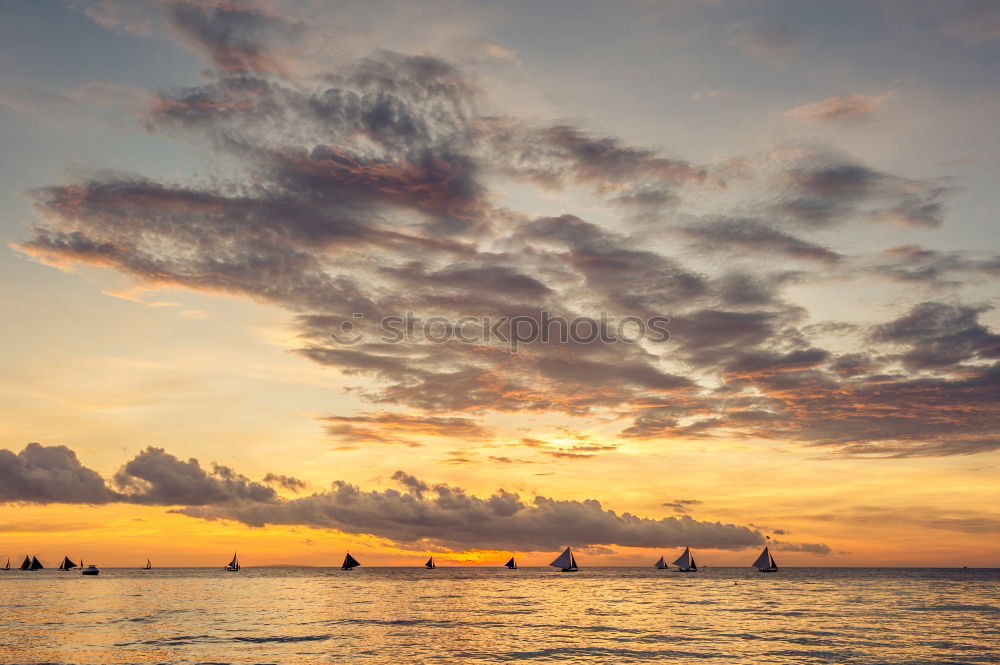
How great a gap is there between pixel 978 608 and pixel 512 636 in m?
106

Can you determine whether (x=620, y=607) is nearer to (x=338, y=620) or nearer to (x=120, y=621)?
(x=338, y=620)

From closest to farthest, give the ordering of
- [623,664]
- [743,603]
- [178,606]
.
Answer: [623,664] → [178,606] → [743,603]

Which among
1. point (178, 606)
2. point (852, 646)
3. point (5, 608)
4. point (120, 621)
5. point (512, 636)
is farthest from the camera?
point (178, 606)

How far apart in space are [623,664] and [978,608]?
368 ft

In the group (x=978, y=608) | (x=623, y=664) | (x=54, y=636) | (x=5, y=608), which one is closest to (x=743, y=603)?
(x=978, y=608)

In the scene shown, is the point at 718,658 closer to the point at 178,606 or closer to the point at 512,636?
the point at 512,636

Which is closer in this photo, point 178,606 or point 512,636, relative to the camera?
point 512,636

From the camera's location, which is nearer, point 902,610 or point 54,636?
point 54,636

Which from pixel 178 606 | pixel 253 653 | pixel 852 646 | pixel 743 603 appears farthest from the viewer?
pixel 743 603

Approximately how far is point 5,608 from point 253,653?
281 ft

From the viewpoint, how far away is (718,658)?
73875mm

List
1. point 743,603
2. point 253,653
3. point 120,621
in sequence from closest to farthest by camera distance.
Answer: point 253,653 < point 120,621 < point 743,603

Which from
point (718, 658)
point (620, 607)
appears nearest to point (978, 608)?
point (620, 607)

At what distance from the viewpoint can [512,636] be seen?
9156cm
